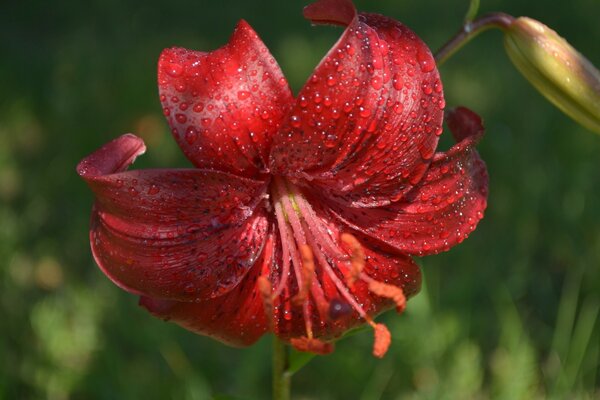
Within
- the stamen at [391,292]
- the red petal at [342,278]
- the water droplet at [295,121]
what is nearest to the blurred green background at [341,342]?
the red petal at [342,278]

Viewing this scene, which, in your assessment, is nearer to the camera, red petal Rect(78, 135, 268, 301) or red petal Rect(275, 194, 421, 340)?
red petal Rect(78, 135, 268, 301)

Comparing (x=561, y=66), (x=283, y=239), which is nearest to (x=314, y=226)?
(x=283, y=239)

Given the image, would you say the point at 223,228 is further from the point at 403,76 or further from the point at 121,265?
the point at 403,76

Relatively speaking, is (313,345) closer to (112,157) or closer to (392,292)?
(392,292)

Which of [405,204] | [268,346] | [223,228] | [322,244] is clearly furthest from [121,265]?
[268,346]

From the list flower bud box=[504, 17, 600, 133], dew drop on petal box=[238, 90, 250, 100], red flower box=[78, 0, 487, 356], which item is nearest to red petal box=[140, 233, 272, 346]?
red flower box=[78, 0, 487, 356]

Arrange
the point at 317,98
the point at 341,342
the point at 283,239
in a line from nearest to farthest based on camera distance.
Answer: the point at 317,98 < the point at 283,239 < the point at 341,342

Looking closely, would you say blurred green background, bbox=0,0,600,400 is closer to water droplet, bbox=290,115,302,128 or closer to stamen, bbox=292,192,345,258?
stamen, bbox=292,192,345,258
